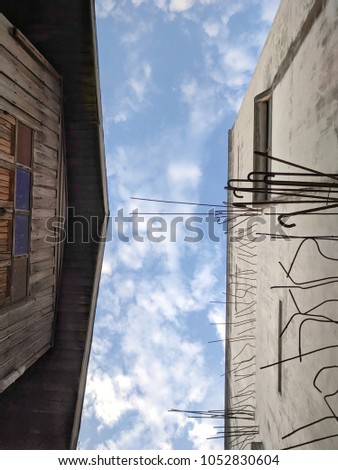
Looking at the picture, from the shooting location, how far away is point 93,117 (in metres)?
8.30

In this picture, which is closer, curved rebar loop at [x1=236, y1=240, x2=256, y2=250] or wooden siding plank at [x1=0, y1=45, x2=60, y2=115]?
wooden siding plank at [x1=0, y1=45, x2=60, y2=115]

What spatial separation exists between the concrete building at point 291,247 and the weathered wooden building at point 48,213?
385 centimetres

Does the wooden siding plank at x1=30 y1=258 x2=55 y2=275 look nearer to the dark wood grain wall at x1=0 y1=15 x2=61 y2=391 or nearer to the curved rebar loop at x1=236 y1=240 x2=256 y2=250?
the dark wood grain wall at x1=0 y1=15 x2=61 y2=391

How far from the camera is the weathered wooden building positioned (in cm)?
633

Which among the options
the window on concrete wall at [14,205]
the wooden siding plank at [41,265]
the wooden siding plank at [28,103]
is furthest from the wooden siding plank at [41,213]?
the wooden siding plank at [28,103]

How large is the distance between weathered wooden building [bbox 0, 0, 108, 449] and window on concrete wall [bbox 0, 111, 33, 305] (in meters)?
0.02

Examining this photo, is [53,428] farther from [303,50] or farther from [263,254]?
[303,50]

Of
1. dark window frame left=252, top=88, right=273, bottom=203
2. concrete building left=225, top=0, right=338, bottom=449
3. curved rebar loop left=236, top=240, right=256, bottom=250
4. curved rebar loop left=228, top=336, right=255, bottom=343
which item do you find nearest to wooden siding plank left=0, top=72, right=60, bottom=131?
concrete building left=225, top=0, right=338, bottom=449

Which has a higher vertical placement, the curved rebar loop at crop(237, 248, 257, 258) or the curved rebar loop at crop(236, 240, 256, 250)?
the curved rebar loop at crop(236, 240, 256, 250)

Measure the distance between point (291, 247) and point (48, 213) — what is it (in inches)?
203

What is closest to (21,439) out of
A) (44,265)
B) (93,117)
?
(44,265)

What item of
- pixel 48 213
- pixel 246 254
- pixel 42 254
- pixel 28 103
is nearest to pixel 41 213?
pixel 48 213

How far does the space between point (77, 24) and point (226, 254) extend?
341 inches

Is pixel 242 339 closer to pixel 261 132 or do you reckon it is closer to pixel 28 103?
pixel 261 132
